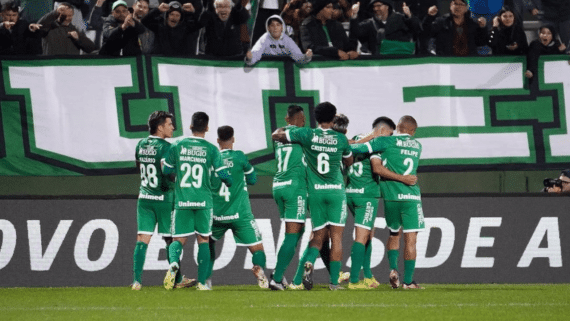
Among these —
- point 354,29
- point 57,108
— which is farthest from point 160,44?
point 354,29

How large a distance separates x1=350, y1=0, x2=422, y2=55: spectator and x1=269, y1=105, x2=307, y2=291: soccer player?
331 cm

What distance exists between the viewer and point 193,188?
399 inches

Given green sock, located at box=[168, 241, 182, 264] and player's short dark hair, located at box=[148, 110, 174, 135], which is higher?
player's short dark hair, located at box=[148, 110, 174, 135]

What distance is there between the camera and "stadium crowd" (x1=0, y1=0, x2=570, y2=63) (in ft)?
41.7

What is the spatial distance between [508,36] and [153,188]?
18.4 ft

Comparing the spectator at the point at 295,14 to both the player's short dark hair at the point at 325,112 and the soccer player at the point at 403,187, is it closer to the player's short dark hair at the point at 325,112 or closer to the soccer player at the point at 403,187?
the player's short dark hair at the point at 325,112

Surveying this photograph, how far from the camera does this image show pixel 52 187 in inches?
493


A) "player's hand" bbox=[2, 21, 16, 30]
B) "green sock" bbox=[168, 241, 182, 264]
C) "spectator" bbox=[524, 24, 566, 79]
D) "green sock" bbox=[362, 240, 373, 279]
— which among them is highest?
"player's hand" bbox=[2, 21, 16, 30]

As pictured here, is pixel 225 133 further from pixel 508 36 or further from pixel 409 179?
pixel 508 36

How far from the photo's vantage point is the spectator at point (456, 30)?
13320 mm

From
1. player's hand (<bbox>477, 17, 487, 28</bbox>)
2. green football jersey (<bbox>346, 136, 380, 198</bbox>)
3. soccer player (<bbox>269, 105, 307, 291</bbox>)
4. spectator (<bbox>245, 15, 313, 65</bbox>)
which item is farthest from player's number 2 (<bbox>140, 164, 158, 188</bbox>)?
player's hand (<bbox>477, 17, 487, 28</bbox>)

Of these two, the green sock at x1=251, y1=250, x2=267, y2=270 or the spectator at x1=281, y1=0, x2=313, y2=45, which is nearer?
the green sock at x1=251, y1=250, x2=267, y2=270

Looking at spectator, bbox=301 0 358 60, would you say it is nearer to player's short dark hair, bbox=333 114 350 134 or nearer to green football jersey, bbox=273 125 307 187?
player's short dark hair, bbox=333 114 350 134

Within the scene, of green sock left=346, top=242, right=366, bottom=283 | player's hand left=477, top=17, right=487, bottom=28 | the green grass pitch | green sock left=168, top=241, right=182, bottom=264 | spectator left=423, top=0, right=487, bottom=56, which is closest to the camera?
the green grass pitch
